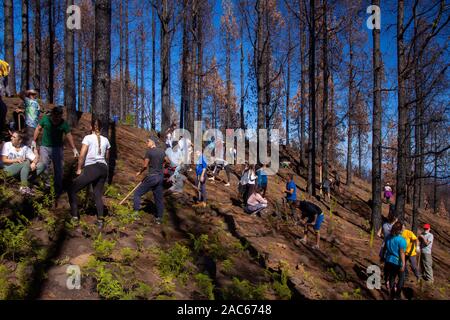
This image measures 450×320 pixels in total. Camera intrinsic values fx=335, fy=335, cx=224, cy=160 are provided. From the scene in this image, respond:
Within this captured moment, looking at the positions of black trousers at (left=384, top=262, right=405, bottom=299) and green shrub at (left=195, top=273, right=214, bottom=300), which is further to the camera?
black trousers at (left=384, top=262, right=405, bottom=299)

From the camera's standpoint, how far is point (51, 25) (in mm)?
19484

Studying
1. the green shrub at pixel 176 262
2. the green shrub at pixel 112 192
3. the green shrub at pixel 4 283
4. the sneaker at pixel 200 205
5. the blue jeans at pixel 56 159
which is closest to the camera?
the green shrub at pixel 4 283

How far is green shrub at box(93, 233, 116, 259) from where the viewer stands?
5.44 m

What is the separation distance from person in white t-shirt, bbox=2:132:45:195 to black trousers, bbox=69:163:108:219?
118cm

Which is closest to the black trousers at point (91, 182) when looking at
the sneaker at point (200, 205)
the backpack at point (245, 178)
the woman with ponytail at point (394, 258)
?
the sneaker at point (200, 205)

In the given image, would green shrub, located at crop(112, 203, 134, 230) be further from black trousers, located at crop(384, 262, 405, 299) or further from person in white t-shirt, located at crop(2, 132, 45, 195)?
black trousers, located at crop(384, 262, 405, 299)

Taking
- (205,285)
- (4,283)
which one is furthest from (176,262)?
(4,283)

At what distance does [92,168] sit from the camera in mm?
6086

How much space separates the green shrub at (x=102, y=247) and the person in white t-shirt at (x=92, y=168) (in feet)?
1.54

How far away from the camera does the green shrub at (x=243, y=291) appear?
5.45 metres

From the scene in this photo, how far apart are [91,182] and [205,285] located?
2.75 m

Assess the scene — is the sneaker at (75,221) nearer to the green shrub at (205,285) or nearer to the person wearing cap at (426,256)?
the green shrub at (205,285)

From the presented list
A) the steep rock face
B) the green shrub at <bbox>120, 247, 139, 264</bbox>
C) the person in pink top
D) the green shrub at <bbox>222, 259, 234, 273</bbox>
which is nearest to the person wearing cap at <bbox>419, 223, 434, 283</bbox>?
the steep rock face
